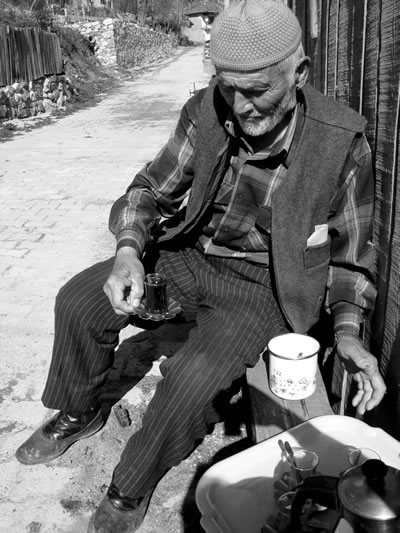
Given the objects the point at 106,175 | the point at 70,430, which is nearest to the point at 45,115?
the point at 106,175

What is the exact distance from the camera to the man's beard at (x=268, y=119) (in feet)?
6.85

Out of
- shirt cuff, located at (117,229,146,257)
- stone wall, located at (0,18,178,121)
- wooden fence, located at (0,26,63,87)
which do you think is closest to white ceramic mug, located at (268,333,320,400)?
shirt cuff, located at (117,229,146,257)

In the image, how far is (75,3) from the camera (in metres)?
25.5

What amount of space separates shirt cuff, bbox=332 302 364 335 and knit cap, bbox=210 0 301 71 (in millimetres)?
879

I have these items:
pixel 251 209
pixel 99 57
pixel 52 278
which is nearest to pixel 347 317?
pixel 251 209

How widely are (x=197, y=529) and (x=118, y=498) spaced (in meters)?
0.37

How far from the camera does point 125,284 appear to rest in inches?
88.8

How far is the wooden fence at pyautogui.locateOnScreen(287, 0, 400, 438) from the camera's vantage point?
200 centimetres

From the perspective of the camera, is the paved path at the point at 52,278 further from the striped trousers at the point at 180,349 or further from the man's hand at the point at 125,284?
the man's hand at the point at 125,284

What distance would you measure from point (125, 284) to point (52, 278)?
2.49 m

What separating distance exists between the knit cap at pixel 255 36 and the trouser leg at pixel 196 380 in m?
0.87

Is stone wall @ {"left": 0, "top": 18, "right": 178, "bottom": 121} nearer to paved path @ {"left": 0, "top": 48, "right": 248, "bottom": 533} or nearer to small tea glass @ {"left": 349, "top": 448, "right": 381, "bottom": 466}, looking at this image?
paved path @ {"left": 0, "top": 48, "right": 248, "bottom": 533}

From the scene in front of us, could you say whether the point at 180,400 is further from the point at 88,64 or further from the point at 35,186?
the point at 88,64

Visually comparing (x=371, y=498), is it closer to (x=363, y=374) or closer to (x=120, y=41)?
(x=363, y=374)
